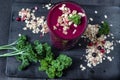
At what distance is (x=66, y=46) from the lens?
0.98 meters

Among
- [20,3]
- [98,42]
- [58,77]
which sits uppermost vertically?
[20,3]

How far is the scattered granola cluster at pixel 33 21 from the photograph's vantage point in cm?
102

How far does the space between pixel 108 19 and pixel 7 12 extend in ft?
1.13

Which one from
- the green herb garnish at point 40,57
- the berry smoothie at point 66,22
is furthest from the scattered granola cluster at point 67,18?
the green herb garnish at point 40,57

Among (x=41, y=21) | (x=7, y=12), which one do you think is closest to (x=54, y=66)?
(x=41, y=21)

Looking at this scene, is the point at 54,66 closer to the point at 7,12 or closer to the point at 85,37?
the point at 85,37

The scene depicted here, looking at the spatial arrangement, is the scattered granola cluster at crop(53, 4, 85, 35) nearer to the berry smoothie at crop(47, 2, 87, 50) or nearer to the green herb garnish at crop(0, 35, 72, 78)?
the berry smoothie at crop(47, 2, 87, 50)

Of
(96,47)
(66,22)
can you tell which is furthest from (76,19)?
(96,47)

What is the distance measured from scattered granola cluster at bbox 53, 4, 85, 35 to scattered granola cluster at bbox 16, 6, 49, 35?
13cm

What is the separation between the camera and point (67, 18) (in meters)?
0.90

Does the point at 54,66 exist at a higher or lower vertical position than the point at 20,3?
lower

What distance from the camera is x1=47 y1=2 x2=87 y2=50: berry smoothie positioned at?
0.88m

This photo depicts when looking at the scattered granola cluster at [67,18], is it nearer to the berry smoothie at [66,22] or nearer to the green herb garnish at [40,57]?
the berry smoothie at [66,22]

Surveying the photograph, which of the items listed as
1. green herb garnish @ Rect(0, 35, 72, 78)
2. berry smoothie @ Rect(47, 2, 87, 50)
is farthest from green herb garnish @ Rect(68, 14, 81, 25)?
green herb garnish @ Rect(0, 35, 72, 78)
